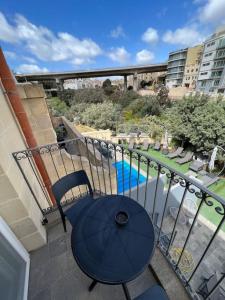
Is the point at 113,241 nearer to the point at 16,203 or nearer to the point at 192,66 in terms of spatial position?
the point at 16,203

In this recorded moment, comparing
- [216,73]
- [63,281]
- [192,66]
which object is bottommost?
[63,281]

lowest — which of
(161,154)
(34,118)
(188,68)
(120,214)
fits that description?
(161,154)

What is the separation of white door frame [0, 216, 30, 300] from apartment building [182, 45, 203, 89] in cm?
3510

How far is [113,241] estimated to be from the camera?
3.72 ft

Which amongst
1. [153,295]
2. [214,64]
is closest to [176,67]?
[214,64]

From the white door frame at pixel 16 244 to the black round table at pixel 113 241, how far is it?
787mm

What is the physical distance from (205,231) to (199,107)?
8490mm

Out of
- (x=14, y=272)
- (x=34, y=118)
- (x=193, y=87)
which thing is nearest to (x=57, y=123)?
(x=34, y=118)

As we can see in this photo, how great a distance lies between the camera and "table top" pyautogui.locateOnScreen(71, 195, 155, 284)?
998 millimetres

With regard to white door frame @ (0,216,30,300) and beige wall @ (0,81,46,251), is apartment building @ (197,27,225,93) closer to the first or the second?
beige wall @ (0,81,46,251)

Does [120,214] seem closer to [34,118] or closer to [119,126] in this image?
[34,118]

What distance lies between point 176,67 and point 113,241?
38309 mm

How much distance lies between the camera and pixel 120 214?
126 centimetres

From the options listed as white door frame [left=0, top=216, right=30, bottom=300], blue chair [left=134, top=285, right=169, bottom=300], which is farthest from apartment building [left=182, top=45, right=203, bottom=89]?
white door frame [left=0, top=216, right=30, bottom=300]
